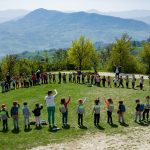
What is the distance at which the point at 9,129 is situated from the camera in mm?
28266

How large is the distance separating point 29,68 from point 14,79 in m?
77.4

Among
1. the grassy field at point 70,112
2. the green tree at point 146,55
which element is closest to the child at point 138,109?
the grassy field at point 70,112

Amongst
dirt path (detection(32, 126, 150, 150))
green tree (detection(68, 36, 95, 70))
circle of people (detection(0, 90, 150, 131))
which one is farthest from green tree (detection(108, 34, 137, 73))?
dirt path (detection(32, 126, 150, 150))

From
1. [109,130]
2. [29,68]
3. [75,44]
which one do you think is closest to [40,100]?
[109,130]

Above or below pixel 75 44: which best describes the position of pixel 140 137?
below

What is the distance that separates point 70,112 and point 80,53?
6260cm

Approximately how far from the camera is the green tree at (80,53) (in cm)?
9525

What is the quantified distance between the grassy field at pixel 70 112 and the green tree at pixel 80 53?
43.9 meters

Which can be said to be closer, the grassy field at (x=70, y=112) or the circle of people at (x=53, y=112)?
the grassy field at (x=70, y=112)

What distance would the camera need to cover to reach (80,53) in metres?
96.1

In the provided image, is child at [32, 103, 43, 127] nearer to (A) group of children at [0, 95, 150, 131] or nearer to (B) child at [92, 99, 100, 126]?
(A) group of children at [0, 95, 150, 131]

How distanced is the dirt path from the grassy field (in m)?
0.98

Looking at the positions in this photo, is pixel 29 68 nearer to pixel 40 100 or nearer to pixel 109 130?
pixel 40 100

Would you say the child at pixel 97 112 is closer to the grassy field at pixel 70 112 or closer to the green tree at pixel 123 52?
the grassy field at pixel 70 112
